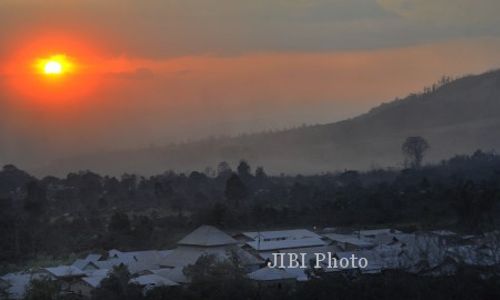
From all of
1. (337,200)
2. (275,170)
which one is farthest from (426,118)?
(337,200)

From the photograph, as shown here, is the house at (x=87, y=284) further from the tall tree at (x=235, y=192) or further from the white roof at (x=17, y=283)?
the tall tree at (x=235, y=192)

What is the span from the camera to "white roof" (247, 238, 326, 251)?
35344mm

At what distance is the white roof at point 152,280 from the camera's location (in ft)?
88.5

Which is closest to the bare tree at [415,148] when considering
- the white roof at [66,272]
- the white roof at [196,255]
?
the white roof at [196,255]

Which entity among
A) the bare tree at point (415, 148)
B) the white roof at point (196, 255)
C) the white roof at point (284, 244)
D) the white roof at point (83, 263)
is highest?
the bare tree at point (415, 148)

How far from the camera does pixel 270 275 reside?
90.8 ft

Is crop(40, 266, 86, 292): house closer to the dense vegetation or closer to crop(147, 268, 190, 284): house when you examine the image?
crop(147, 268, 190, 284): house

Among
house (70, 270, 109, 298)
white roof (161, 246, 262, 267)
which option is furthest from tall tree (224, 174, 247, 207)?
house (70, 270, 109, 298)

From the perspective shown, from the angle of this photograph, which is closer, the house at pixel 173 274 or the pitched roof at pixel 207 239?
the house at pixel 173 274

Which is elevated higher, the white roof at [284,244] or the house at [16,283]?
the white roof at [284,244]

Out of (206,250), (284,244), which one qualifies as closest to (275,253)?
(284,244)

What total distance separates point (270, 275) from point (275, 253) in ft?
20.2

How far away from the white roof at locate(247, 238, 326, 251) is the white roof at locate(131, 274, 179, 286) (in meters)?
7.09

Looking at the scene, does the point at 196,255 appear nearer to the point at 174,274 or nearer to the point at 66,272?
the point at 174,274
